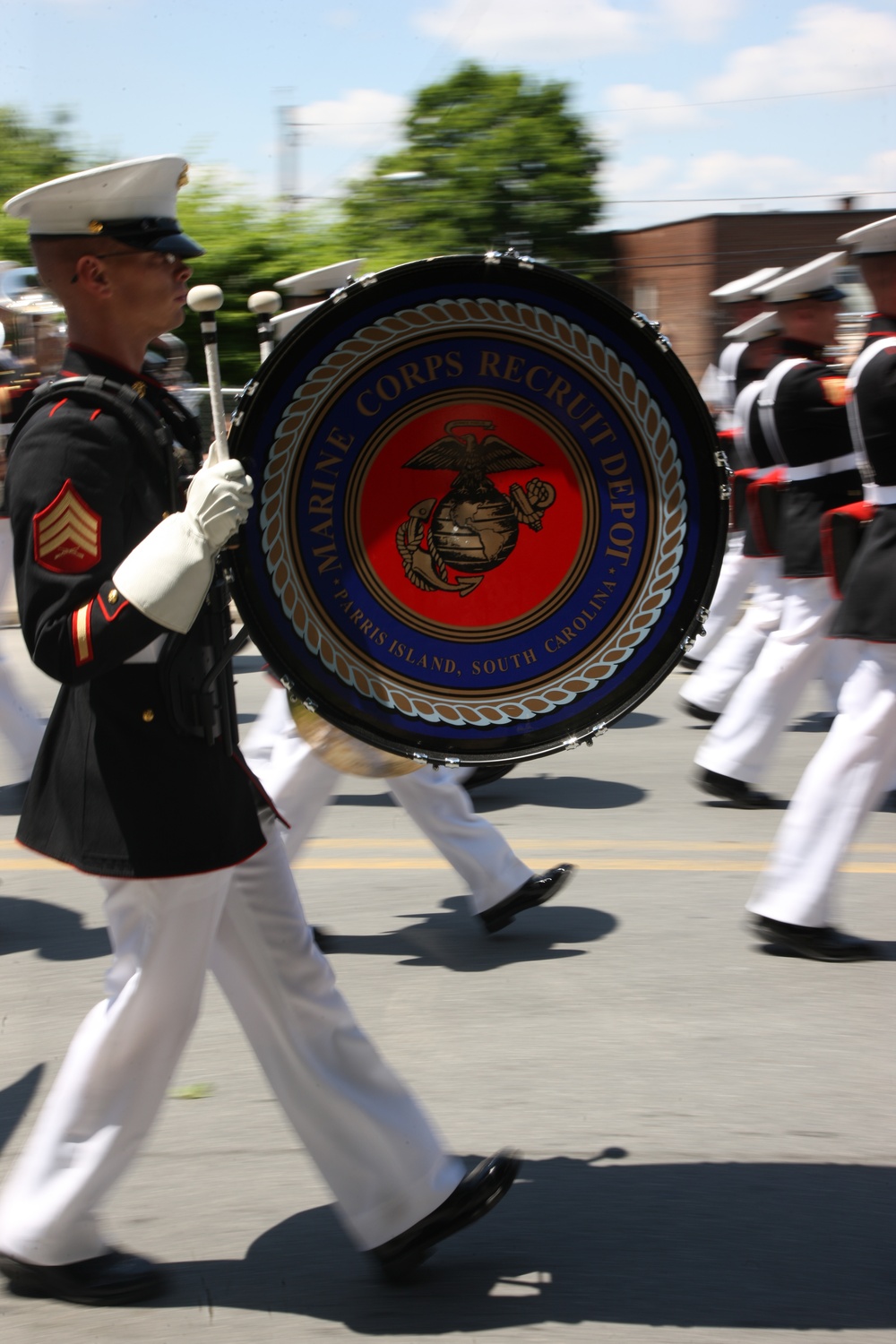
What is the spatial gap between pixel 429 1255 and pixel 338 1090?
0.37 meters

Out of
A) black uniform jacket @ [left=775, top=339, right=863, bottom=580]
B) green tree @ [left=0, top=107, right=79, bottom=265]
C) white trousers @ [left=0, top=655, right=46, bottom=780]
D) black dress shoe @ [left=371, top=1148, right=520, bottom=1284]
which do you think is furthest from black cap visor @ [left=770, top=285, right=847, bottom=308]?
green tree @ [left=0, top=107, right=79, bottom=265]

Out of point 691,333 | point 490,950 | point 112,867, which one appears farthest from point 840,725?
point 691,333

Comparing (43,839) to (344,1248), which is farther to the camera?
(344,1248)

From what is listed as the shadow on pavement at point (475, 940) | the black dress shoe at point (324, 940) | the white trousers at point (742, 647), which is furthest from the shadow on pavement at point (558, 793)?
the black dress shoe at point (324, 940)

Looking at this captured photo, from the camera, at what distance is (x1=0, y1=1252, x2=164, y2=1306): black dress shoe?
105 inches

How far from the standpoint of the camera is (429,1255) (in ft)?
9.12

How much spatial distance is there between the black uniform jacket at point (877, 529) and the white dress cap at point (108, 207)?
2303 millimetres

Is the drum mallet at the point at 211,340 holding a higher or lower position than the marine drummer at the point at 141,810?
higher

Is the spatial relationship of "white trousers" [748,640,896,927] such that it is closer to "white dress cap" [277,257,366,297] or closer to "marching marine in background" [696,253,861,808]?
"marching marine in background" [696,253,861,808]

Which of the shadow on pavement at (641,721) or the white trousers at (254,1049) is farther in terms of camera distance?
the shadow on pavement at (641,721)

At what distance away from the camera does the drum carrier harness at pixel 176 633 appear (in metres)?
2.49

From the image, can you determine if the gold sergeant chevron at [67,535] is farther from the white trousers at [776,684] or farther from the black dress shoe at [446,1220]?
the white trousers at [776,684]

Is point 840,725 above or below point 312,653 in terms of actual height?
below

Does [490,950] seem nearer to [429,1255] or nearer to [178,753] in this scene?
[429,1255]
